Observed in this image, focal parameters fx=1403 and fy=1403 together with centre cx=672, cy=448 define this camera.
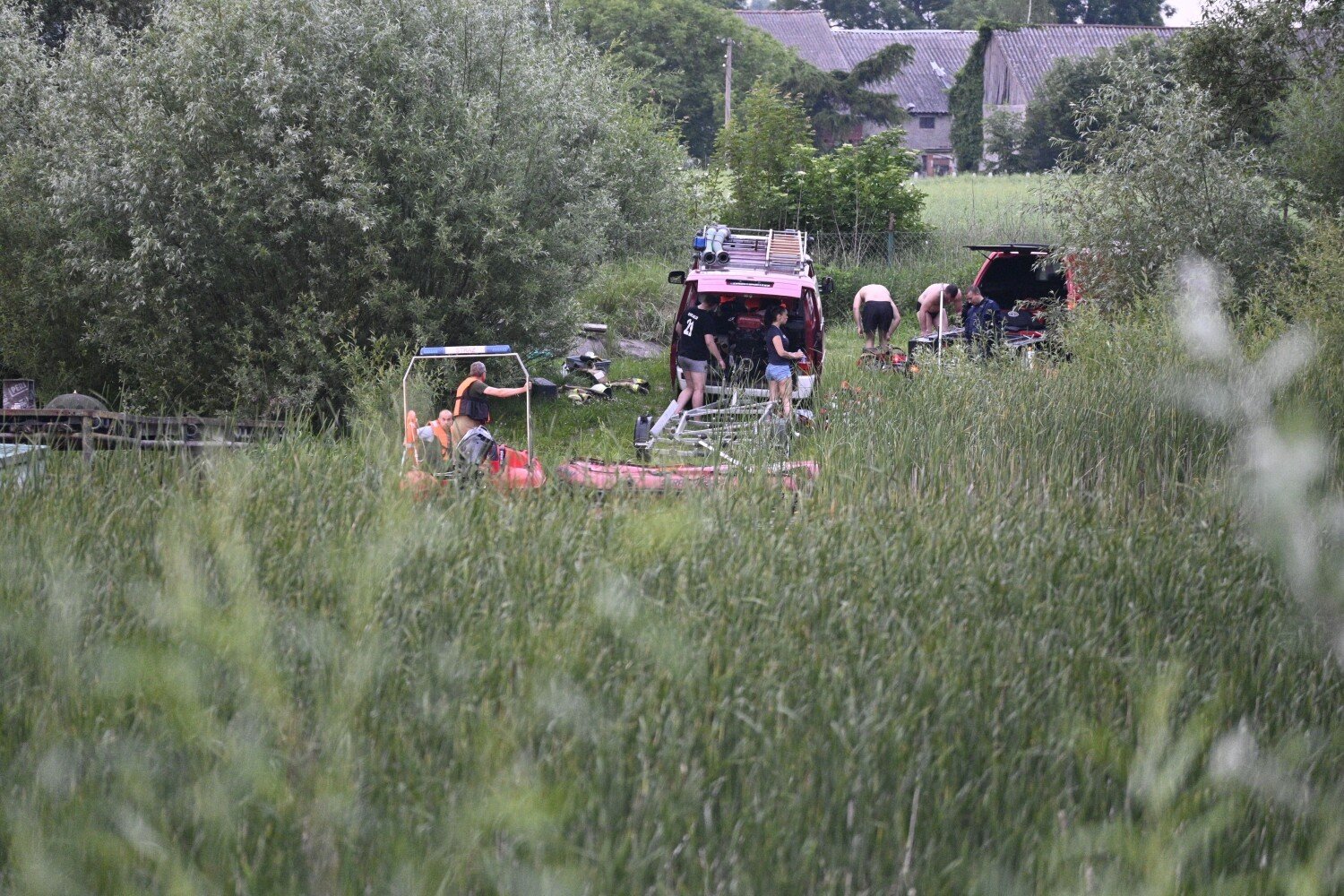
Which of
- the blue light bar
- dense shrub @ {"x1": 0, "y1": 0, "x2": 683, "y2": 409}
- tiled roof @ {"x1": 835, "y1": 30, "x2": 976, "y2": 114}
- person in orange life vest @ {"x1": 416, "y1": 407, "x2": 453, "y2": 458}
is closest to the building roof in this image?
tiled roof @ {"x1": 835, "y1": 30, "x2": 976, "y2": 114}

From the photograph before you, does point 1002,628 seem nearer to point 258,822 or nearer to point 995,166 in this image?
point 258,822

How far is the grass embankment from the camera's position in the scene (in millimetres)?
3521

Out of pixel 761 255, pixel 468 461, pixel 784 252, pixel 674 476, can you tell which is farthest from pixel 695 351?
pixel 468 461

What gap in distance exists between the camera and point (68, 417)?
9719mm

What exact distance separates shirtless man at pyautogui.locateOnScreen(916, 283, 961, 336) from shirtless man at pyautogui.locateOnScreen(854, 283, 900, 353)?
0.34 metres

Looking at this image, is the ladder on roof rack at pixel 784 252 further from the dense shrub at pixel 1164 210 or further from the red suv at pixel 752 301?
the dense shrub at pixel 1164 210

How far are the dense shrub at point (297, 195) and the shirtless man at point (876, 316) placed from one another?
4102 mm

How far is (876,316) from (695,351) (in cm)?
399

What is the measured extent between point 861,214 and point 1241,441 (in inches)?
782

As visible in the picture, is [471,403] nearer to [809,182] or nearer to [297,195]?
[297,195]

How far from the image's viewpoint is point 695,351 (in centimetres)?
1409

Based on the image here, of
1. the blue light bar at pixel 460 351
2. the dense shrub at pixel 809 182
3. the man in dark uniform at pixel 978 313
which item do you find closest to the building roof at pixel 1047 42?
the dense shrub at pixel 809 182

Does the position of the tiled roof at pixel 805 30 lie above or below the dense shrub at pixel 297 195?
above

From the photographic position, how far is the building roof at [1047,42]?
54812mm
